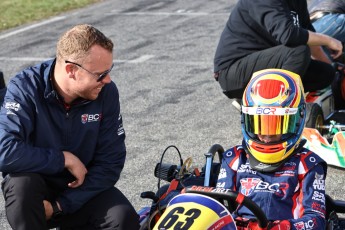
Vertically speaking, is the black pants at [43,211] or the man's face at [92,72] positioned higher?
the man's face at [92,72]

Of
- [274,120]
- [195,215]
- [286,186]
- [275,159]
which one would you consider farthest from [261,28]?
[195,215]

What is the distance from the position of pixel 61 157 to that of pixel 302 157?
1.29 metres

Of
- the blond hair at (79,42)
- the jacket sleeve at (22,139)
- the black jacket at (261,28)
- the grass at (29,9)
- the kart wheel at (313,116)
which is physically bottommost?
the grass at (29,9)

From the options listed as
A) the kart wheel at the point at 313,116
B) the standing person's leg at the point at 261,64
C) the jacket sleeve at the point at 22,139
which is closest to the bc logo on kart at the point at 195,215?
the jacket sleeve at the point at 22,139

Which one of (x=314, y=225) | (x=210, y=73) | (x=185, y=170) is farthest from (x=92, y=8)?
(x=314, y=225)

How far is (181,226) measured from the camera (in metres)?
3.62

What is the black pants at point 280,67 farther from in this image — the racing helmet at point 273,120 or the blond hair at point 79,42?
the blond hair at point 79,42

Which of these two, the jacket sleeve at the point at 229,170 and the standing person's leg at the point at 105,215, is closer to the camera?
the standing person's leg at the point at 105,215

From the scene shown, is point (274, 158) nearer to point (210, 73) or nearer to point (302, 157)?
point (302, 157)

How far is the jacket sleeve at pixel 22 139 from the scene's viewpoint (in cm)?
412

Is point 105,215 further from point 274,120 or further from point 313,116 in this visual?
point 313,116

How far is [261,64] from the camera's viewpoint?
661 centimetres

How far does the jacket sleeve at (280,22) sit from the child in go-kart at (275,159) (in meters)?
1.77

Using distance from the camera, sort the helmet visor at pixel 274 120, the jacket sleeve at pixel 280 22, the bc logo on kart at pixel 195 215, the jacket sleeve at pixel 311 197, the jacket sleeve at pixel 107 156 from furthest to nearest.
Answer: the jacket sleeve at pixel 280 22, the helmet visor at pixel 274 120, the jacket sleeve at pixel 107 156, the jacket sleeve at pixel 311 197, the bc logo on kart at pixel 195 215
